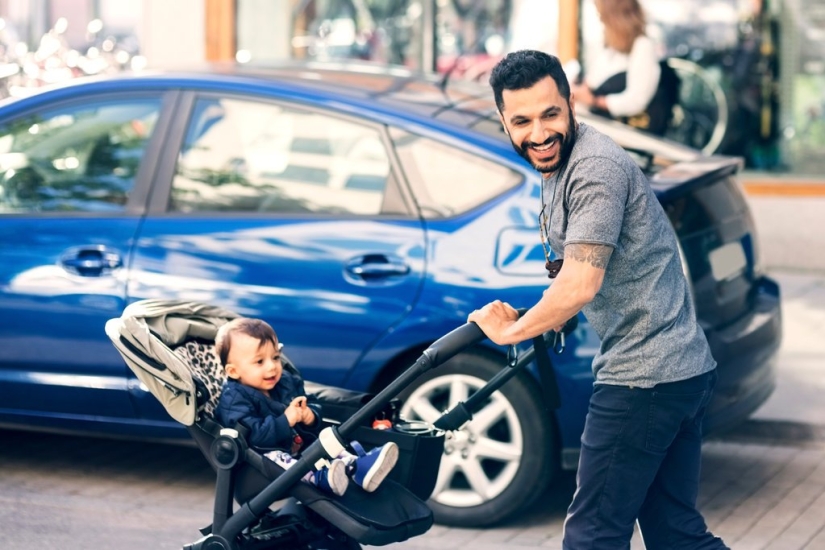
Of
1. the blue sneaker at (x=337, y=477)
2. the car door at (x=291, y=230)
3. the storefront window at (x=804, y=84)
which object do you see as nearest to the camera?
the blue sneaker at (x=337, y=477)

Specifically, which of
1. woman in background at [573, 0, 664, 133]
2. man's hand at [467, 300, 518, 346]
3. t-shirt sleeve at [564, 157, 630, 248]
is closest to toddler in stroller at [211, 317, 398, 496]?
man's hand at [467, 300, 518, 346]

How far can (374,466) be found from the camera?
3.80 m

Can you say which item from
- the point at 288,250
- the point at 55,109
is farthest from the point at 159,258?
the point at 55,109

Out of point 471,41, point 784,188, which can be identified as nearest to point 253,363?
point 784,188

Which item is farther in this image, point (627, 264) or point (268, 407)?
point (268, 407)

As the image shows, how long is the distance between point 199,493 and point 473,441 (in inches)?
48.4

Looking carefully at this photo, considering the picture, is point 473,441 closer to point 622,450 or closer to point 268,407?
point 268,407

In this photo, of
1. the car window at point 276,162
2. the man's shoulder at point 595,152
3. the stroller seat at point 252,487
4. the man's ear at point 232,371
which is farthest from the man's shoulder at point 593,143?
the car window at point 276,162

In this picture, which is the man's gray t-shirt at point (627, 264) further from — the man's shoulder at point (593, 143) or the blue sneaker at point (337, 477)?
the blue sneaker at point (337, 477)

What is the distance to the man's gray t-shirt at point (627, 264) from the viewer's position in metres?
3.48

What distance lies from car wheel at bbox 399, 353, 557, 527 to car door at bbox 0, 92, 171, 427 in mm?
1217

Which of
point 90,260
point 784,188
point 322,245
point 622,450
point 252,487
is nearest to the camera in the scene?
point 622,450

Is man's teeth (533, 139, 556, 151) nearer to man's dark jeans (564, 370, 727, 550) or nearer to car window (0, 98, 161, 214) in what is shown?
man's dark jeans (564, 370, 727, 550)

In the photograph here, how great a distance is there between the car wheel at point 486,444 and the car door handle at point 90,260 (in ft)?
4.07
